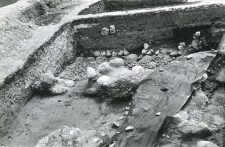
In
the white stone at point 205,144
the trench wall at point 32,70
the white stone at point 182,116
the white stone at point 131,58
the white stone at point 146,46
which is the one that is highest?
the trench wall at point 32,70

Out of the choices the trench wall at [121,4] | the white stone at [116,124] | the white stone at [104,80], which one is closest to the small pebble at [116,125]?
the white stone at [116,124]

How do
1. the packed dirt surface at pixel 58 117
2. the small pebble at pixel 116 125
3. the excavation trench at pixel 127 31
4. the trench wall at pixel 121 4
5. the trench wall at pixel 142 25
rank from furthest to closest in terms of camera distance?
the trench wall at pixel 121 4, the trench wall at pixel 142 25, the excavation trench at pixel 127 31, the packed dirt surface at pixel 58 117, the small pebble at pixel 116 125

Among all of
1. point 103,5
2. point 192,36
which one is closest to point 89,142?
point 192,36

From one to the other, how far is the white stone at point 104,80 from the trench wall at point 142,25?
1167 mm

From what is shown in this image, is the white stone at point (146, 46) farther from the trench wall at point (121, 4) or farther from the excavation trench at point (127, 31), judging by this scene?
the trench wall at point (121, 4)

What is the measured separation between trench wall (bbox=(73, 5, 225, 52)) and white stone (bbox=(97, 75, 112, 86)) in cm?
117

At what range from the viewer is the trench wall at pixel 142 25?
182 inches

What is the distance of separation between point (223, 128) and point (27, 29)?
2.97m

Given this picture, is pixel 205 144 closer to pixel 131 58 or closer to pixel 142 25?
pixel 131 58

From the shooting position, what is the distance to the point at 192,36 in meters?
4.76

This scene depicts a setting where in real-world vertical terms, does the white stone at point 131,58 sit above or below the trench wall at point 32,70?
below

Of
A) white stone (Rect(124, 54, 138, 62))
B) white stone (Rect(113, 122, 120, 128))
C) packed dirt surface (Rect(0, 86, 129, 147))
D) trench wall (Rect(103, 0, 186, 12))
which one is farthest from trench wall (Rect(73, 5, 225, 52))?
white stone (Rect(113, 122, 120, 128))

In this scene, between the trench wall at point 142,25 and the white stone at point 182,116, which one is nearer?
the white stone at point 182,116

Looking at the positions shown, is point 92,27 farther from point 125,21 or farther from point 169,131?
point 169,131
